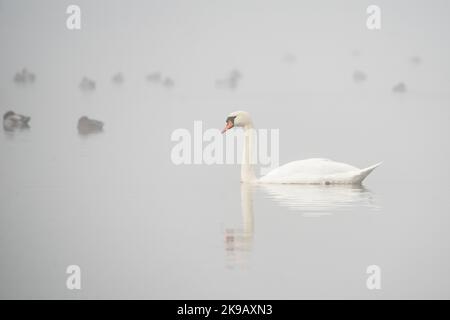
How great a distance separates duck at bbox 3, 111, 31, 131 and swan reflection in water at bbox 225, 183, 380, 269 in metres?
8.06

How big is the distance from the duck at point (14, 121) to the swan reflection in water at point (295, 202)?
806cm

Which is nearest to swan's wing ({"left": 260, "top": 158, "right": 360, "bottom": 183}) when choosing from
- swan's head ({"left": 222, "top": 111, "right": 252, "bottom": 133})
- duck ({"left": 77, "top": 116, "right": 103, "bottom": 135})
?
swan's head ({"left": 222, "top": 111, "right": 252, "bottom": 133})

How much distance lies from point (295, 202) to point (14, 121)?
33.9ft

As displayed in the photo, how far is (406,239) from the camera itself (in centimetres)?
719

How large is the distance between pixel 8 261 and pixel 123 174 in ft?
14.5

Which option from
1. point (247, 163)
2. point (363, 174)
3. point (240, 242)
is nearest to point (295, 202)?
point (363, 174)

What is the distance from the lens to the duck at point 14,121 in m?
17.7

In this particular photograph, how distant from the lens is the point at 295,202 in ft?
29.3

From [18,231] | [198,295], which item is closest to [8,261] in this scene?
[18,231]

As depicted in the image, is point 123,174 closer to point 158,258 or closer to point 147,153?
point 147,153

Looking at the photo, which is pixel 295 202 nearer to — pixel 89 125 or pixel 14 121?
pixel 89 125

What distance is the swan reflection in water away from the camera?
22.1ft

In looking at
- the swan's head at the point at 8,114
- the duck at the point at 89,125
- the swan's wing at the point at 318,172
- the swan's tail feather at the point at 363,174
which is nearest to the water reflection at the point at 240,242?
the swan's wing at the point at 318,172

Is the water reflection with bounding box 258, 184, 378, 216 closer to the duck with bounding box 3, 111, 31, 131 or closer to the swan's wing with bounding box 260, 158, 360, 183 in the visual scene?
the swan's wing with bounding box 260, 158, 360, 183
